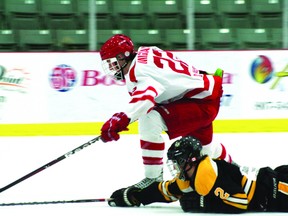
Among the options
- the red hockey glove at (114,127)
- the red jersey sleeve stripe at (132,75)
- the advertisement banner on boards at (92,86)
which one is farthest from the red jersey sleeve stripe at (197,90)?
the advertisement banner on boards at (92,86)

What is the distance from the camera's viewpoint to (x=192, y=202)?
10.7 ft

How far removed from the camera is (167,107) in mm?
3820

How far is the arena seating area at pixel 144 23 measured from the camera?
751 cm

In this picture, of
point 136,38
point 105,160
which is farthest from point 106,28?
point 105,160

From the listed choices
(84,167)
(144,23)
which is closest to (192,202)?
(84,167)

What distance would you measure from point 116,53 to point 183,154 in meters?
0.94

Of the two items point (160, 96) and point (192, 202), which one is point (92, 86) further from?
point (192, 202)

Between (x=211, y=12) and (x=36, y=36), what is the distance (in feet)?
7.18

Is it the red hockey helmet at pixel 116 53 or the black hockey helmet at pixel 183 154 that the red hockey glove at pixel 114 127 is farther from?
the red hockey helmet at pixel 116 53

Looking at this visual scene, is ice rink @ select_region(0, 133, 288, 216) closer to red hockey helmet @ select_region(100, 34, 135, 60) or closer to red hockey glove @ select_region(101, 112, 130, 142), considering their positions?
red hockey glove @ select_region(101, 112, 130, 142)

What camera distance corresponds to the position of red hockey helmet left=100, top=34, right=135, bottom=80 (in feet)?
12.5

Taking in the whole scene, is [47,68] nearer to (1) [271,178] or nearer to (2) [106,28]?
(2) [106,28]

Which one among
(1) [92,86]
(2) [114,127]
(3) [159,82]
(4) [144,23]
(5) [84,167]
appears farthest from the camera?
(4) [144,23]

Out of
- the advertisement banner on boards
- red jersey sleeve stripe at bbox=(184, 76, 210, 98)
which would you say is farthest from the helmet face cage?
the advertisement banner on boards
